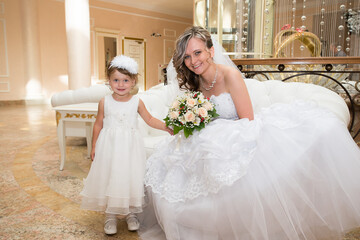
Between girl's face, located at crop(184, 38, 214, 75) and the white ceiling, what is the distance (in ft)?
41.0

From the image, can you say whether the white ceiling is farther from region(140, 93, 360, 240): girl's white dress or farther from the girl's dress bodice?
region(140, 93, 360, 240): girl's white dress

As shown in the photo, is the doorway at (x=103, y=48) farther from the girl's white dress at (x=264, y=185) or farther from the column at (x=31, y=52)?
the girl's white dress at (x=264, y=185)

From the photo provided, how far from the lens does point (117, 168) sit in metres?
2.24

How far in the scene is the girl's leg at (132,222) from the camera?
237 cm

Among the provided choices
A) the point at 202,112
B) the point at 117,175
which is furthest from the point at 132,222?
the point at 202,112

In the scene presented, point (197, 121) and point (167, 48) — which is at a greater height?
point (167, 48)

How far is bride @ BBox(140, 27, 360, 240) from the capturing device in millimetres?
1847

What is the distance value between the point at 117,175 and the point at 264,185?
1056 mm

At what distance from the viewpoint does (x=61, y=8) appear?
40.3 feet

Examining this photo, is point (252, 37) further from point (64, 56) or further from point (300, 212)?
point (64, 56)

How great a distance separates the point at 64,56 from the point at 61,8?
1924mm

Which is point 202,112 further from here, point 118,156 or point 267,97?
point 267,97

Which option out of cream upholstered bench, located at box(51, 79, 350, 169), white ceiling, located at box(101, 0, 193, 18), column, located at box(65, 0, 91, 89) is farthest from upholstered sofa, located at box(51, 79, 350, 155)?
white ceiling, located at box(101, 0, 193, 18)

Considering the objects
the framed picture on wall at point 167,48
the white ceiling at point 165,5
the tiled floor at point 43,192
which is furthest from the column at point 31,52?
the framed picture on wall at point 167,48
